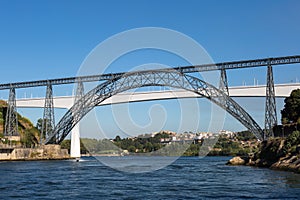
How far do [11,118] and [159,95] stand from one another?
78.9ft

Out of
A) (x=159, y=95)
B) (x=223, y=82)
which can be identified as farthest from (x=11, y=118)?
(x=223, y=82)

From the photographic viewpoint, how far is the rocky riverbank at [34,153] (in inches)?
2271

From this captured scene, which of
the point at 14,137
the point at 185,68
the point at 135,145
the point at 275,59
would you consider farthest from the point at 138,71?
the point at 135,145

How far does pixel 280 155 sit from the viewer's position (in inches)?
1527

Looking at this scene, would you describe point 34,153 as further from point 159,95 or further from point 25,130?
point 159,95

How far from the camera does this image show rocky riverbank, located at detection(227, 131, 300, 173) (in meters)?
34.0

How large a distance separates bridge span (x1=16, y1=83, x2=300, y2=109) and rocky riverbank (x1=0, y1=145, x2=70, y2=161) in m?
11.4

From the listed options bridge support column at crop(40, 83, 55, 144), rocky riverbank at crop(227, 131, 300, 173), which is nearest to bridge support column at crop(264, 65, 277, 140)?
rocky riverbank at crop(227, 131, 300, 173)

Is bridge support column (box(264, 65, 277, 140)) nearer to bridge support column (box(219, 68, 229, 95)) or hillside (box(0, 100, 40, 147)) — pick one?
bridge support column (box(219, 68, 229, 95))

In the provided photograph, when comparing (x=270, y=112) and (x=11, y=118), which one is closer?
(x=270, y=112)

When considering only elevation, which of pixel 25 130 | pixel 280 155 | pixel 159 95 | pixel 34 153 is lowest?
pixel 280 155

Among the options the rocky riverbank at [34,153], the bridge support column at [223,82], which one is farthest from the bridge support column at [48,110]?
the bridge support column at [223,82]

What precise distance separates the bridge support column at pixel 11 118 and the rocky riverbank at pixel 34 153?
5484 mm

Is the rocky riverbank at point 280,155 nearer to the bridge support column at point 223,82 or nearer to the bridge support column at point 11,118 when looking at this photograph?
the bridge support column at point 223,82
